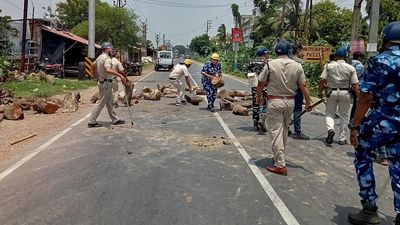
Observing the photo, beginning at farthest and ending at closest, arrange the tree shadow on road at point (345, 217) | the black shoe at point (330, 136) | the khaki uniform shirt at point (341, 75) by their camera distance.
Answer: the black shoe at point (330, 136), the khaki uniform shirt at point (341, 75), the tree shadow on road at point (345, 217)

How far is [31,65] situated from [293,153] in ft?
79.4

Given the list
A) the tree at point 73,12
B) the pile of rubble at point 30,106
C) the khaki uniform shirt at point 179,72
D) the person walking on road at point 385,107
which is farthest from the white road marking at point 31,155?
the tree at point 73,12

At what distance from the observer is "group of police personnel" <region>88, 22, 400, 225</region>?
4.32 m

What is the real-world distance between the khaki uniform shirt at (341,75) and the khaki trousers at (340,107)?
14 centimetres

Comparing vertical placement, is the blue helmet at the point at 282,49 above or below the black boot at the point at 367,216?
above

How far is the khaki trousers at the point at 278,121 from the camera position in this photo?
657 centimetres

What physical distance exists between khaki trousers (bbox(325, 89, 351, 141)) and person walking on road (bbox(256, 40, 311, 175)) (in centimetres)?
251

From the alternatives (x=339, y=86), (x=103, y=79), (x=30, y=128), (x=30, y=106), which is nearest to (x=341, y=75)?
(x=339, y=86)

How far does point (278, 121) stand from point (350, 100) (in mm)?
3146

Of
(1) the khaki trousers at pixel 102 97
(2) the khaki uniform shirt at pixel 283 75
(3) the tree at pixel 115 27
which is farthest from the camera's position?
(3) the tree at pixel 115 27

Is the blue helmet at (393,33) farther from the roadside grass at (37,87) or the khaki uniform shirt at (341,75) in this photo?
the roadside grass at (37,87)

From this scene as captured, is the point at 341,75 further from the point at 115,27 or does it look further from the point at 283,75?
the point at 115,27

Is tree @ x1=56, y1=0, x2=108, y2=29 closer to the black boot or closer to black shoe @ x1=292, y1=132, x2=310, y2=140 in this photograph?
black shoe @ x1=292, y1=132, x2=310, y2=140

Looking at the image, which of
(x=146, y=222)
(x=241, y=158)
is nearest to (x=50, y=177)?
(x=146, y=222)
